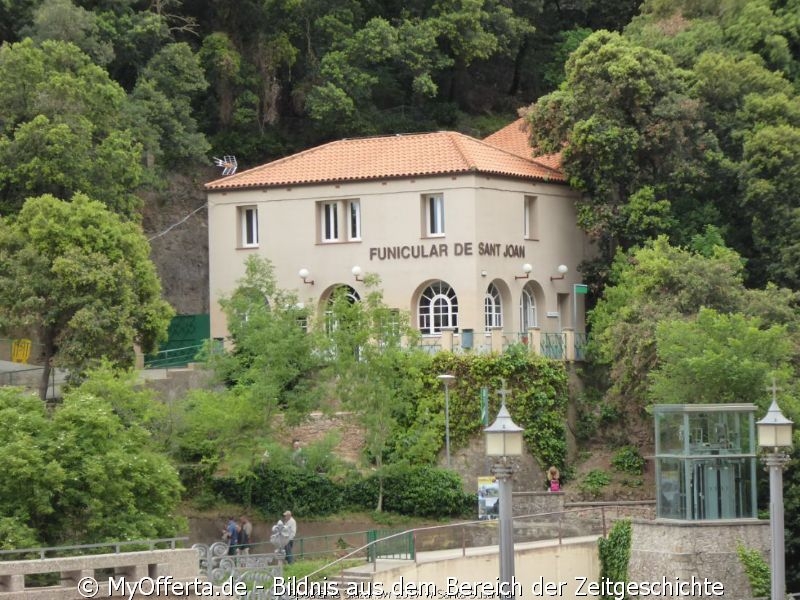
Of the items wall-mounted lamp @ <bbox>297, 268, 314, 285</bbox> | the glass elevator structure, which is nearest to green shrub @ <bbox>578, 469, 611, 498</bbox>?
the glass elevator structure

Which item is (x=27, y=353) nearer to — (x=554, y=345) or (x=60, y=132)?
(x=60, y=132)

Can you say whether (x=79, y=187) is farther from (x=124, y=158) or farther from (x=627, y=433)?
(x=627, y=433)

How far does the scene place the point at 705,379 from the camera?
46.2 m

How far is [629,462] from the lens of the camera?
5200 centimetres

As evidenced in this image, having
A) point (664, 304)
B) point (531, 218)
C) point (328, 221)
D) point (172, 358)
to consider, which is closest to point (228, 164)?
point (328, 221)

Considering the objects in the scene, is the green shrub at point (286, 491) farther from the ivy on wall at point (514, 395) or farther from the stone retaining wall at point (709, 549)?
the stone retaining wall at point (709, 549)

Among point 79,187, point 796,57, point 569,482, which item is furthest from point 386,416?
point 796,57

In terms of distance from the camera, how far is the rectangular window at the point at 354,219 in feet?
185

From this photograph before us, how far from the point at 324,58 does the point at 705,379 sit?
23.9 m

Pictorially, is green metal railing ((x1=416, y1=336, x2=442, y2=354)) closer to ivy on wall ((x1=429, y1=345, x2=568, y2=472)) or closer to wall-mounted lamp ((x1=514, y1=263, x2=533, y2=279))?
ivy on wall ((x1=429, y1=345, x2=568, y2=472))

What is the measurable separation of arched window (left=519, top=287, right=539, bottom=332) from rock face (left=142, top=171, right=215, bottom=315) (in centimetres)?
1175

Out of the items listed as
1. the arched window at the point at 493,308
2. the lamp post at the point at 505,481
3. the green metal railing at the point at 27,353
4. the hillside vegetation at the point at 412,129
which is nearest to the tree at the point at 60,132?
the hillside vegetation at the point at 412,129

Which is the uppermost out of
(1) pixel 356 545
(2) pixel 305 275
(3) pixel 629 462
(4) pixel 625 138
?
(4) pixel 625 138

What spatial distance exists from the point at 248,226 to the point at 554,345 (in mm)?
10770
